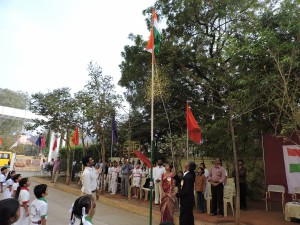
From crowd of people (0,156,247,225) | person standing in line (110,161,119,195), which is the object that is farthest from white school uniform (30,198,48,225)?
person standing in line (110,161,119,195)

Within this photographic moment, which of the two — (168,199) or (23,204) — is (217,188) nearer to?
(168,199)

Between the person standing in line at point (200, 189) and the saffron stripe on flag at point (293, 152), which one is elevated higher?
the saffron stripe on flag at point (293, 152)

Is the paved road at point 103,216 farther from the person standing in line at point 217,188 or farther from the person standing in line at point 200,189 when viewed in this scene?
the person standing in line at point 217,188

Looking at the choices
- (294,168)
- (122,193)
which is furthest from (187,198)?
(122,193)

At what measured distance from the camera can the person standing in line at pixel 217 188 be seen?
830cm

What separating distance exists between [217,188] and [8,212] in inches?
281

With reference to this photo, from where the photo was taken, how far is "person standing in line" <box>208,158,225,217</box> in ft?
27.2

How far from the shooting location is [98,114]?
13055mm

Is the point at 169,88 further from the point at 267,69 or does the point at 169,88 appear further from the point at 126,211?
the point at 126,211

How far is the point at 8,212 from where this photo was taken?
2268mm

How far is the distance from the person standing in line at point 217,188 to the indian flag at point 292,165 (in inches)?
143

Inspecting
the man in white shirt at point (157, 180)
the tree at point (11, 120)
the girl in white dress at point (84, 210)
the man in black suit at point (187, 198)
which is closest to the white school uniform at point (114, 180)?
the man in white shirt at point (157, 180)

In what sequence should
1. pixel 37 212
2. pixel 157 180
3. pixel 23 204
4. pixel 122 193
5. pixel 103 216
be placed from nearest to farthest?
pixel 37 212 < pixel 23 204 < pixel 103 216 < pixel 157 180 < pixel 122 193

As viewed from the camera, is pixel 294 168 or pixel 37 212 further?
pixel 294 168
